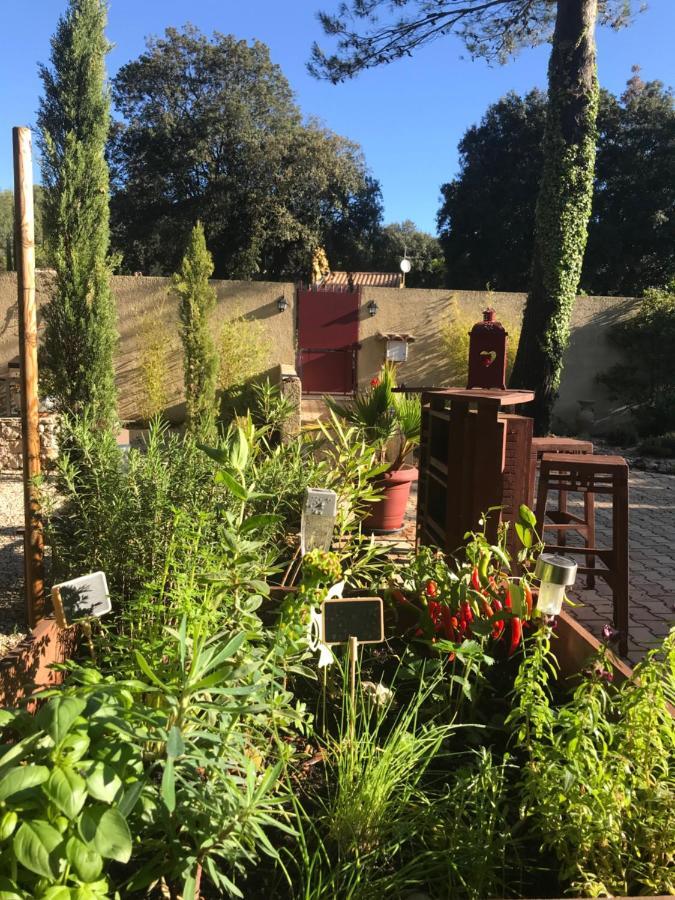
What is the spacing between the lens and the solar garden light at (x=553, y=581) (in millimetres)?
1675

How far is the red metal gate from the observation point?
10859 mm

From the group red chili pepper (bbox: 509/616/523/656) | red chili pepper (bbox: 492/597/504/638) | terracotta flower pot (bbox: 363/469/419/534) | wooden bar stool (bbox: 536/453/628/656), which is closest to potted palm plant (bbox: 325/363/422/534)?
terracotta flower pot (bbox: 363/469/419/534)

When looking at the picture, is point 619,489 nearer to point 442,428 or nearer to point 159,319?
point 442,428

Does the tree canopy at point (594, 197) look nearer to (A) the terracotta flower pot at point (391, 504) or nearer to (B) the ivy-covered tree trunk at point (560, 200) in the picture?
(B) the ivy-covered tree trunk at point (560, 200)

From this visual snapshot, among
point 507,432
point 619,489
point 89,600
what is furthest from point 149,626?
point 619,489

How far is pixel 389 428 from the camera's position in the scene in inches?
169

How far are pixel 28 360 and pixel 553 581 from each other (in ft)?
7.19

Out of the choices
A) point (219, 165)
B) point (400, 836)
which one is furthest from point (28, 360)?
point (219, 165)

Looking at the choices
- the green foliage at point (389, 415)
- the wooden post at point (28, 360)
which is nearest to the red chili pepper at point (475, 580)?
the wooden post at point (28, 360)

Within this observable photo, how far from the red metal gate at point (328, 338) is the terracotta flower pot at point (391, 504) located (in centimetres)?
650

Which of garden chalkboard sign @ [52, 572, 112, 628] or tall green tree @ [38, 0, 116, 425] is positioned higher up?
tall green tree @ [38, 0, 116, 425]

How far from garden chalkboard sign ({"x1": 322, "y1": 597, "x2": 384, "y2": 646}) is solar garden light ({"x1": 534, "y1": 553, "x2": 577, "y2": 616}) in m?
0.45

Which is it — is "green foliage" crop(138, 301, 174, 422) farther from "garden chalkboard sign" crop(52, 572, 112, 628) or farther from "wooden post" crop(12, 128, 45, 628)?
"garden chalkboard sign" crop(52, 572, 112, 628)

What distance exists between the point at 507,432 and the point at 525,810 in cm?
157
